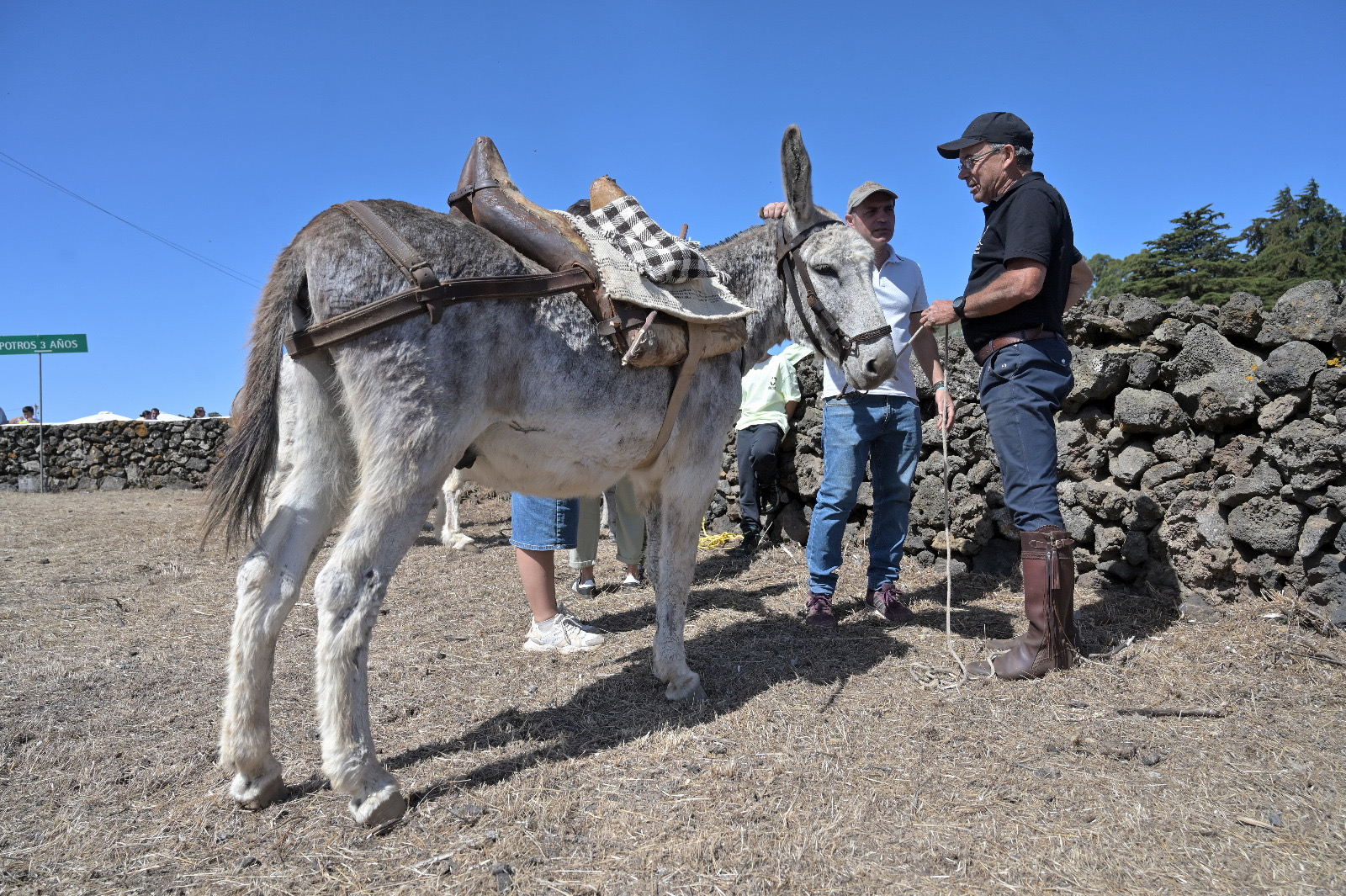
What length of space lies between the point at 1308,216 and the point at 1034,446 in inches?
1411

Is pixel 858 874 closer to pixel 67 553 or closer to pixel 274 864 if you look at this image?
pixel 274 864

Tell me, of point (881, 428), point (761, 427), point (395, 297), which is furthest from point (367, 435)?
point (761, 427)

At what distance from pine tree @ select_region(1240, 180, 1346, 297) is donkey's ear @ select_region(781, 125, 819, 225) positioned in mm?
29360

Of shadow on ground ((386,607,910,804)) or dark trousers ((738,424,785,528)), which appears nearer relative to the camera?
shadow on ground ((386,607,910,804))

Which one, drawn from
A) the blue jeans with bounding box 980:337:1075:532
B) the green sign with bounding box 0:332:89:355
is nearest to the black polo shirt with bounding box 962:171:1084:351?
the blue jeans with bounding box 980:337:1075:532

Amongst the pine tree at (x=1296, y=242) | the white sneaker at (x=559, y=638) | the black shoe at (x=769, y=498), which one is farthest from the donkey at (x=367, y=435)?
the pine tree at (x=1296, y=242)

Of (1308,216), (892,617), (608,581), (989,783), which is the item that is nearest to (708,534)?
(608,581)

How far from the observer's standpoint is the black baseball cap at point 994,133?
3768 millimetres

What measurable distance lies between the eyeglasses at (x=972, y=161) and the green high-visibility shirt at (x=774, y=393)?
3637 mm

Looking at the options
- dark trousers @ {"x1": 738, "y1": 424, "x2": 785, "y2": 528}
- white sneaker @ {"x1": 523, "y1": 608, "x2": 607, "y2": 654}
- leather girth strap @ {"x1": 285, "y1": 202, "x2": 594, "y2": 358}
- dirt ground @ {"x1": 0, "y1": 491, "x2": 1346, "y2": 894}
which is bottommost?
dirt ground @ {"x1": 0, "y1": 491, "x2": 1346, "y2": 894}

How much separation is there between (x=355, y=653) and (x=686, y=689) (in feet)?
5.32

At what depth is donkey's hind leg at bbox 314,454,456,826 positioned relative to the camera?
2.37 meters

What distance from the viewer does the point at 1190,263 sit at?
96.9ft

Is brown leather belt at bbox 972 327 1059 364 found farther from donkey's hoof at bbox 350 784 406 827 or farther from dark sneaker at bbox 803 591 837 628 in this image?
donkey's hoof at bbox 350 784 406 827
